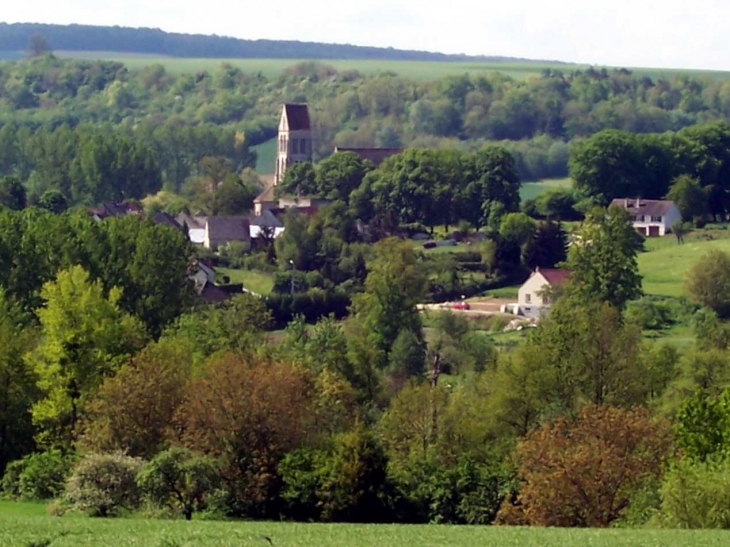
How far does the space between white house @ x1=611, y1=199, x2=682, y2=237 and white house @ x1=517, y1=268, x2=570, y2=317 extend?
716 inches

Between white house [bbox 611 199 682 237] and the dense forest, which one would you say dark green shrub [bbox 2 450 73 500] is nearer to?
white house [bbox 611 199 682 237]

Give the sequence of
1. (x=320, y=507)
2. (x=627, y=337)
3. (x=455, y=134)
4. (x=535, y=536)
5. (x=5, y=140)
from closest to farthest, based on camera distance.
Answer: (x=535, y=536) < (x=320, y=507) < (x=627, y=337) < (x=5, y=140) < (x=455, y=134)

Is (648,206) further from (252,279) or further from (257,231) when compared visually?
(252,279)

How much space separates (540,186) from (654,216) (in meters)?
36.6

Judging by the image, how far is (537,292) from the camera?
74.5 meters

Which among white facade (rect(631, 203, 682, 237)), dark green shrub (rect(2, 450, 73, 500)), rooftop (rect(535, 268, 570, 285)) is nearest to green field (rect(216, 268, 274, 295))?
rooftop (rect(535, 268, 570, 285))

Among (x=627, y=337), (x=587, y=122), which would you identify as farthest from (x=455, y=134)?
(x=627, y=337)

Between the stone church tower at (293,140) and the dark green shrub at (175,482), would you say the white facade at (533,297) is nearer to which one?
the dark green shrub at (175,482)

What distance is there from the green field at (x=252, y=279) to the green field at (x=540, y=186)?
122 ft

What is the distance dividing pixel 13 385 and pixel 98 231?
19677 millimetres

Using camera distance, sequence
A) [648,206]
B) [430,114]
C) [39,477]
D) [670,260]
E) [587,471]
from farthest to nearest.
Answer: [430,114], [648,206], [670,260], [39,477], [587,471]

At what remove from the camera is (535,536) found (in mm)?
28141

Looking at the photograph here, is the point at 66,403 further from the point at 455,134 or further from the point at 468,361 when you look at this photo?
the point at 455,134

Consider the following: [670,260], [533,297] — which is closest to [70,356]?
[533,297]
